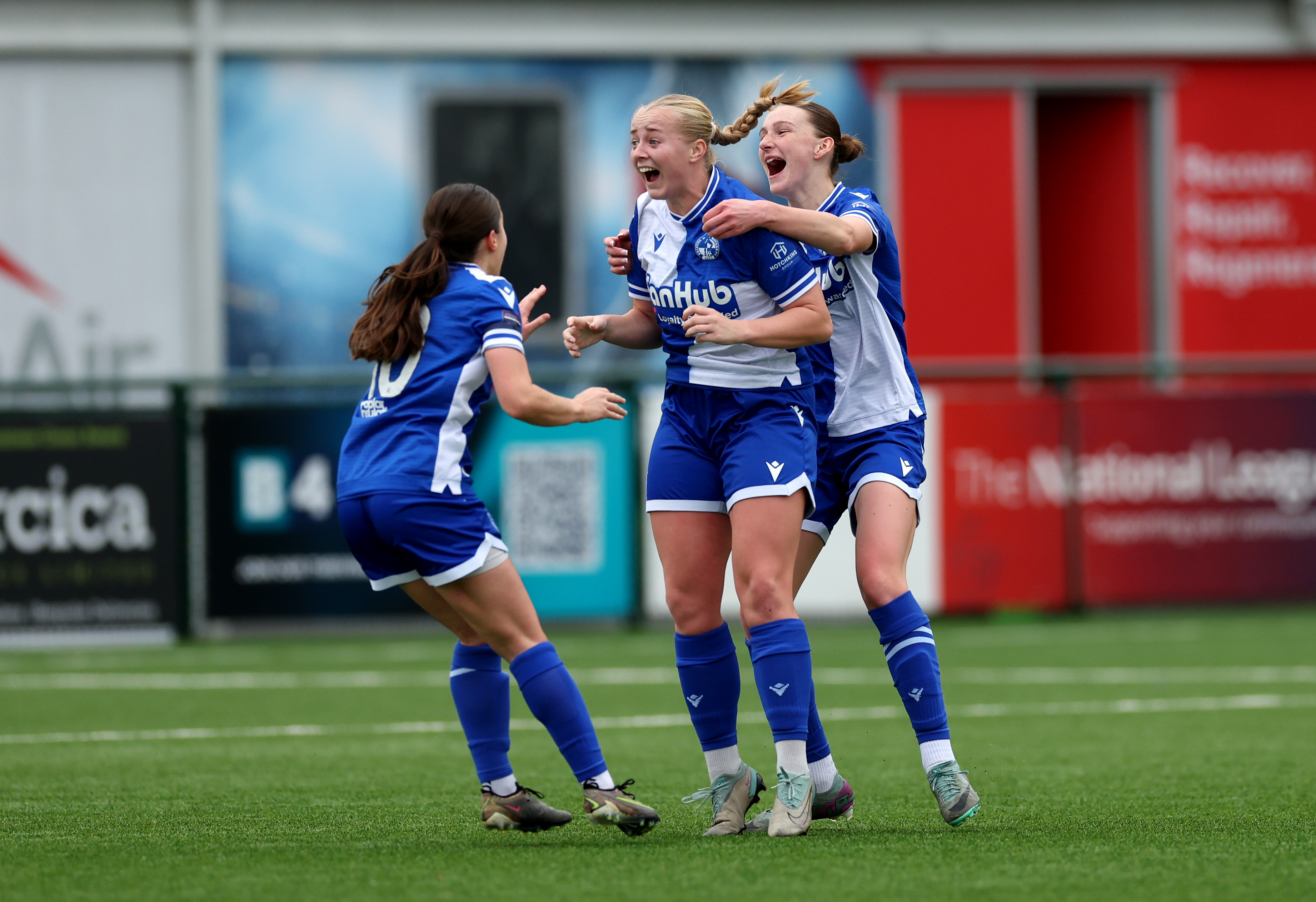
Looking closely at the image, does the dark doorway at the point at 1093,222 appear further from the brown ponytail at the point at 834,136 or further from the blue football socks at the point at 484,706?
the blue football socks at the point at 484,706

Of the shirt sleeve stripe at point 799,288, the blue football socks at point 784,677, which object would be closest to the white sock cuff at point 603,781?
the blue football socks at point 784,677

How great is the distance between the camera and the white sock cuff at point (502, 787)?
5199 mm

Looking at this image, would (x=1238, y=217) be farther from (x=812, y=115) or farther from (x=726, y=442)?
(x=726, y=442)

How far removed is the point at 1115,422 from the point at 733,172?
4695mm

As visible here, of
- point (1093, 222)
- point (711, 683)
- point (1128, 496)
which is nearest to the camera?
point (711, 683)

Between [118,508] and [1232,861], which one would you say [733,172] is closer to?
[118,508]

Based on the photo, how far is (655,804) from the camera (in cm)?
579

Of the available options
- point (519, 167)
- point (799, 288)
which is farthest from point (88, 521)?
point (799, 288)

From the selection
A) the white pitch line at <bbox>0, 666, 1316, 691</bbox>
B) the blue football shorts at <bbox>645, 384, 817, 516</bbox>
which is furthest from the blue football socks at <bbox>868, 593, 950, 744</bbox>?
the white pitch line at <bbox>0, 666, 1316, 691</bbox>

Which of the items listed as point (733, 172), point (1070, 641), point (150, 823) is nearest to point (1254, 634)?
point (1070, 641)

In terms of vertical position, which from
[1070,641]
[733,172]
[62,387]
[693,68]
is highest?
[693,68]

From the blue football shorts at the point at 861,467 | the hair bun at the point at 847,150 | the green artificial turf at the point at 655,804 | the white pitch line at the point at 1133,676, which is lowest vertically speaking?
the white pitch line at the point at 1133,676

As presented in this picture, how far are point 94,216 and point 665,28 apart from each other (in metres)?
5.49

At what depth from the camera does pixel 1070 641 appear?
11.7 m
